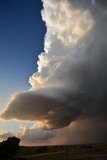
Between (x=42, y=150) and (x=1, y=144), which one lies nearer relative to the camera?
(x=1, y=144)

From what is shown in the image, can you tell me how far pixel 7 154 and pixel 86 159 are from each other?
42.7 m

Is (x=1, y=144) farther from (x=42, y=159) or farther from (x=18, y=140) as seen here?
(x=42, y=159)

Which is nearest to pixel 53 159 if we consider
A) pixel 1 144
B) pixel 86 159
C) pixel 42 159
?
pixel 42 159

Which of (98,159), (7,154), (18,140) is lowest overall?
(98,159)

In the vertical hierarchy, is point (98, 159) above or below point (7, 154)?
below

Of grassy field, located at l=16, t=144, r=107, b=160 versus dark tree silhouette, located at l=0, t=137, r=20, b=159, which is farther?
dark tree silhouette, located at l=0, t=137, r=20, b=159

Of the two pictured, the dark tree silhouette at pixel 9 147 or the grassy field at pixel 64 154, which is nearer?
the grassy field at pixel 64 154

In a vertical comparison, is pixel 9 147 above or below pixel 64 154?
above

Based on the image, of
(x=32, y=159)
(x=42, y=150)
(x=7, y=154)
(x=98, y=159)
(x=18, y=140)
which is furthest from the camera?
(x=42, y=150)

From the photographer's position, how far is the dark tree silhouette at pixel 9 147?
102m

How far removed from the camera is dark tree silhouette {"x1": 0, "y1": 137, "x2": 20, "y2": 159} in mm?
102256

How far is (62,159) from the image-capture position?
84.2 meters

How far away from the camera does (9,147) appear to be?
106500 mm

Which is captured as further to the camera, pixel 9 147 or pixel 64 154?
pixel 9 147
